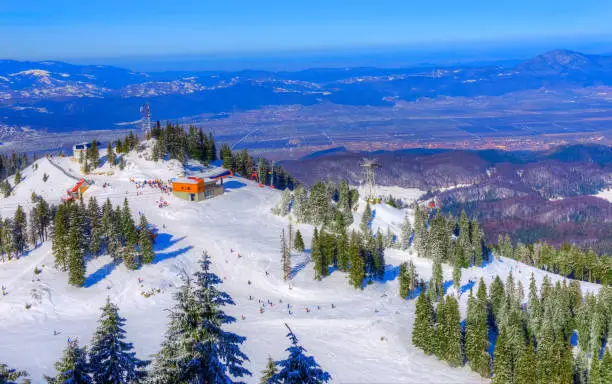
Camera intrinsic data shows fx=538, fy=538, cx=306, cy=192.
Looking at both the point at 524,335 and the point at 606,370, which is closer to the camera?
the point at 606,370

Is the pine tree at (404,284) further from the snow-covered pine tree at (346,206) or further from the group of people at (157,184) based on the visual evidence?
the group of people at (157,184)

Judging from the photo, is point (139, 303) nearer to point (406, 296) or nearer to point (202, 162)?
point (406, 296)

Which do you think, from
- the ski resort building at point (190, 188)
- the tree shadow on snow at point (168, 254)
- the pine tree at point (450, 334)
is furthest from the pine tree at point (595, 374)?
the ski resort building at point (190, 188)

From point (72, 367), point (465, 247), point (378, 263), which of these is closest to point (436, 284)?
point (378, 263)

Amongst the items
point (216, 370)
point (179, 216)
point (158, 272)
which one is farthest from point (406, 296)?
Answer: point (216, 370)

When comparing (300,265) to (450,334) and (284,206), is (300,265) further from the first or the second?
(450,334)
